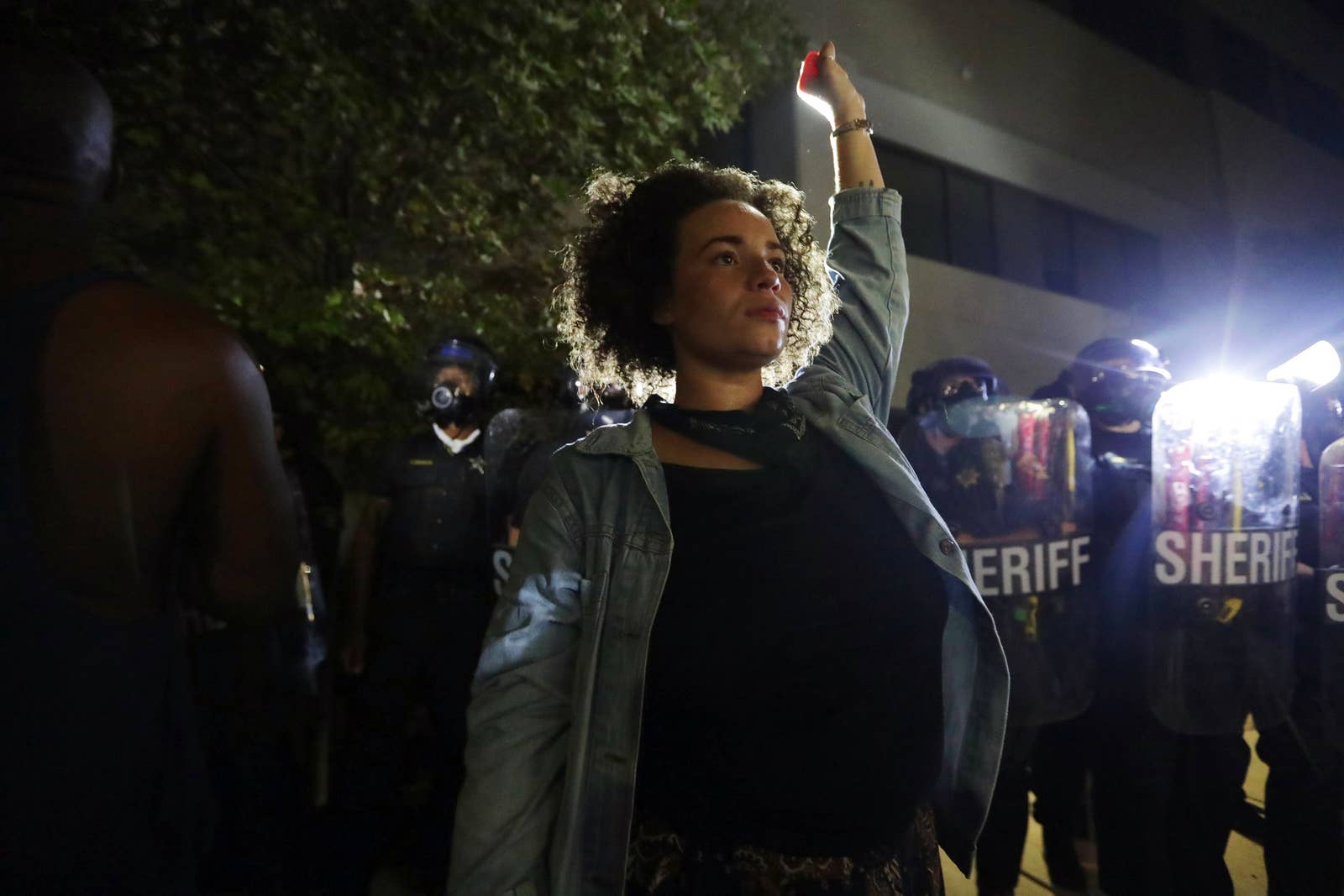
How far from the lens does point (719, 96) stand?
5.48 m

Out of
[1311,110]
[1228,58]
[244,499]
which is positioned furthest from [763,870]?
[1228,58]

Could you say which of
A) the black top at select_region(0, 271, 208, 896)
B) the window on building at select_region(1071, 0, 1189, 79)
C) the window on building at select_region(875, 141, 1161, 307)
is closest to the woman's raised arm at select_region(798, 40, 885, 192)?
the black top at select_region(0, 271, 208, 896)

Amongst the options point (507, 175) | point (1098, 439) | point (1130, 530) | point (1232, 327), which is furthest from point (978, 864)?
point (1232, 327)

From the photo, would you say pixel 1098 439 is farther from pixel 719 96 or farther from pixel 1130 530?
pixel 719 96

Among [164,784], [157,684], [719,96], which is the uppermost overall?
[719,96]

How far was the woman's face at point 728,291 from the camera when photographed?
1512 mm

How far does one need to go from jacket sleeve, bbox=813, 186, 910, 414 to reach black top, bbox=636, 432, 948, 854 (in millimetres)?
457

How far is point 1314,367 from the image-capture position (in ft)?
11.4

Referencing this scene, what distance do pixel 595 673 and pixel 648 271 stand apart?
0.92 meters

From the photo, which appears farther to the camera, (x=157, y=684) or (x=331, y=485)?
(x=331, y=485)

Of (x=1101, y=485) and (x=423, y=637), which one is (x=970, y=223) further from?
(x=423, y=637)

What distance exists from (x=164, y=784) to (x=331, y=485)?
377 centimetres

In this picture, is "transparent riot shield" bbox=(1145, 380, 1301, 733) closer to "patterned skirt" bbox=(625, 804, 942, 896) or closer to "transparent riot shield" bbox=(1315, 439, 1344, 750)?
"transparent riot shield" bbox=(1315, 439, 1344, 750)

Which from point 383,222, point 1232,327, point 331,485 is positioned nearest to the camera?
point 331,485
